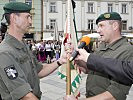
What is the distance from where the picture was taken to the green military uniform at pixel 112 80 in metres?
2.53

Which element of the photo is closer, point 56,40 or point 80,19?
point 56,40

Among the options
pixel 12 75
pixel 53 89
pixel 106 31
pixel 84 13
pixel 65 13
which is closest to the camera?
pixel 12 75

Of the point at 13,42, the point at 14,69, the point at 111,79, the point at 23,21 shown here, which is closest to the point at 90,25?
the point at 23,21

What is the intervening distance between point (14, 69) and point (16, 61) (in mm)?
106

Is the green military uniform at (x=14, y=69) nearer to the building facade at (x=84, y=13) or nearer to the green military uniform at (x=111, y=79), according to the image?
the green military uniform at (x=111, y=79)

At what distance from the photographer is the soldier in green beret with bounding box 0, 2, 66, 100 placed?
232 cm

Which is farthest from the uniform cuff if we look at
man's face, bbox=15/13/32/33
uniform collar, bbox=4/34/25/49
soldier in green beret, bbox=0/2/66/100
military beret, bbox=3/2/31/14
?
military beret, bbox=3/2/31/14

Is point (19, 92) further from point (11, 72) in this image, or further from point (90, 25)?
point (90, 25)

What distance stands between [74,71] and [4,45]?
40.4 inches

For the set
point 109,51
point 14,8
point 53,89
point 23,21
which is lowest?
point 53,89

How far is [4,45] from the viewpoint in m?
2.53

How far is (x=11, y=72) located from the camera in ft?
7.57

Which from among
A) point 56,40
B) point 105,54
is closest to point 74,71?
point 105,54

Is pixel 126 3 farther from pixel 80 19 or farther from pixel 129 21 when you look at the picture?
pixel 80 19
